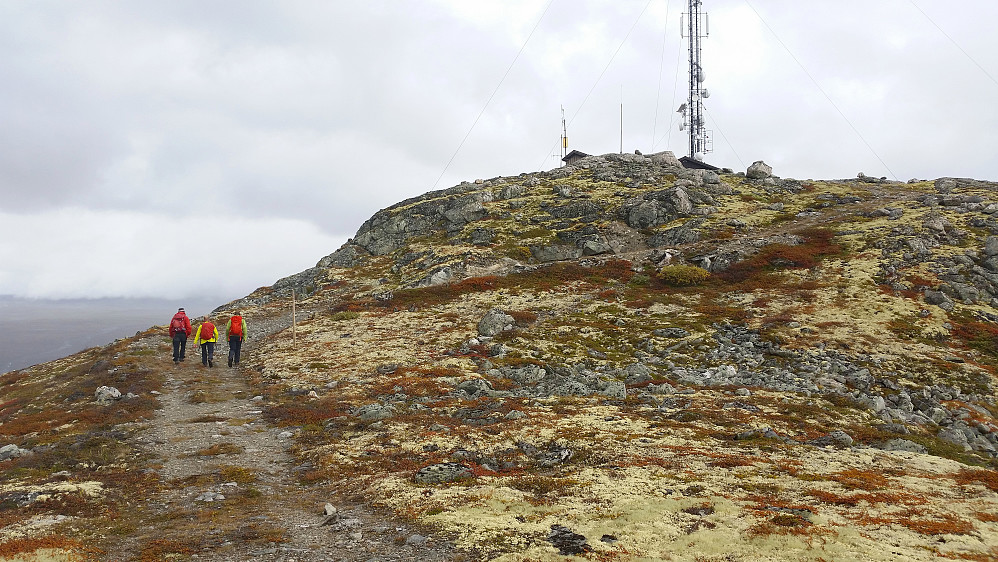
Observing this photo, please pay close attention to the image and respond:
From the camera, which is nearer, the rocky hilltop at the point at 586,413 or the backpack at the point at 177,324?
the rocky hilltop at the point at 586,413

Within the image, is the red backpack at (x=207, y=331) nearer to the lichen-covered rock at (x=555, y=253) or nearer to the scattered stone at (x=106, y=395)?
the scattered stone at (x=106, y=395)

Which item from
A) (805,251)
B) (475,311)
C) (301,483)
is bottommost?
(301,483)

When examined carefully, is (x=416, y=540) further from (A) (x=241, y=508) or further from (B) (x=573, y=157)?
(B) (x=573, y=157)

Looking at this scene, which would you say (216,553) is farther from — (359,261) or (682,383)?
(359,261)

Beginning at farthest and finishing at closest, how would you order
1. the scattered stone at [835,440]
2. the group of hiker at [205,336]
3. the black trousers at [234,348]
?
1. the black trousers at [234,348]
2. the group of hiker at [205,336]
3. the scattered stone at [835,440]

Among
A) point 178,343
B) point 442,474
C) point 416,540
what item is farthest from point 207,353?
point 416,540

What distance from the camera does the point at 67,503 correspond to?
508 inches

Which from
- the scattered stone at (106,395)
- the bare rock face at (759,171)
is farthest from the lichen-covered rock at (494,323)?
the bare rock face at (759,171)

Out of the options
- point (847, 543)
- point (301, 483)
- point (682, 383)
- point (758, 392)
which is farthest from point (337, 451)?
point (758, 392)

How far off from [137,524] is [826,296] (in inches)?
1664

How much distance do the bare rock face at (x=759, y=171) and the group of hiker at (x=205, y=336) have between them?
254 ft

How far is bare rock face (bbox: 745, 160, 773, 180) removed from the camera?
260 feet

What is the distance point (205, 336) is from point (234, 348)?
2.00 m

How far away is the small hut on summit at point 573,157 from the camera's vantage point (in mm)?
98812
